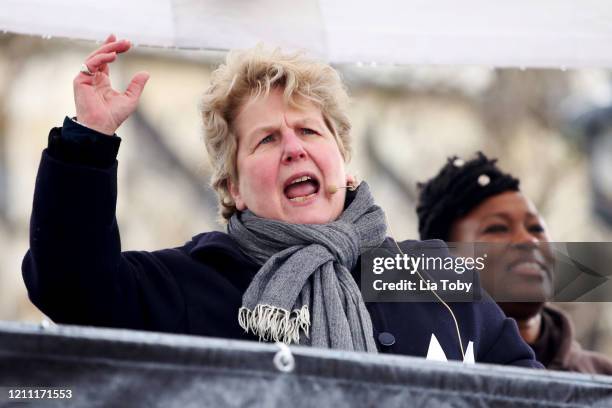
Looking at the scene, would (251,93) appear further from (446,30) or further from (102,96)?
(446,30)

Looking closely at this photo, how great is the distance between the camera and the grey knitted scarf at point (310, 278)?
2.79m

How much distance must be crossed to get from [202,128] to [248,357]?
1.74 meters

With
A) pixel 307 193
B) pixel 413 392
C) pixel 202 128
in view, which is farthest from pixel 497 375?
pixel 202 128

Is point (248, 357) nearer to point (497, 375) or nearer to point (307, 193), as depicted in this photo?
point (497, 375)

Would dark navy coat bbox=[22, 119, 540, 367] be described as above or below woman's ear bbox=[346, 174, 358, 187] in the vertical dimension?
below

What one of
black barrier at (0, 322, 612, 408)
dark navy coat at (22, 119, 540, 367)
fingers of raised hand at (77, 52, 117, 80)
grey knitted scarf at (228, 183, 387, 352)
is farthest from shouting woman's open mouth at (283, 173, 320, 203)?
black barrier at (0, 322, 612, 408)

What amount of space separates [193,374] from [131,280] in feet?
3.48

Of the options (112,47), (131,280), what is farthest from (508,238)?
(112,47)

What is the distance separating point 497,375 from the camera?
6.29ft

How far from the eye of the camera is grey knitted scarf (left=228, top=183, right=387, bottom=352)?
279 centimetres

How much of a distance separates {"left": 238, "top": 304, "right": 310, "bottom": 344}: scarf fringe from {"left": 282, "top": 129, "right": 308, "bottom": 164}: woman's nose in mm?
485

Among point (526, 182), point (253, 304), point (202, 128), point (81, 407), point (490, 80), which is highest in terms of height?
point (490, 80)

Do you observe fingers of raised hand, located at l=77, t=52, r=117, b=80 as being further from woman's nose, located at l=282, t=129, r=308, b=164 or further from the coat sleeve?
woman's nose, located at l=282, t=129, r=308, b=164

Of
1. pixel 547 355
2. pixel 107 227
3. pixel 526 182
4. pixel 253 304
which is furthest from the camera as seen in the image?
pixel 526 182
